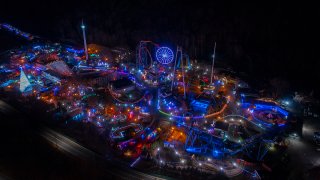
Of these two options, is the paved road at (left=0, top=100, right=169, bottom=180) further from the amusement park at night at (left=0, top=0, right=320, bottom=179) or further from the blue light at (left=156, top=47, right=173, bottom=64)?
the blue light at (left=156, top=47, right=173, bottom=64)

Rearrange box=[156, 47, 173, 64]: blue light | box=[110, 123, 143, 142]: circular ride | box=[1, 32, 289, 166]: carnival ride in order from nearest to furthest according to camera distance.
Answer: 1. box=[1, 32, 289, 166]: carnival ride
2. box=[110, 123, 143, 142]: circular ride
3. box=[156, 47, 173, 64]: blue light

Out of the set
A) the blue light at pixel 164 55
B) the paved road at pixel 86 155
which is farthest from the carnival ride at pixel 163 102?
the paved road at pixel 86 155

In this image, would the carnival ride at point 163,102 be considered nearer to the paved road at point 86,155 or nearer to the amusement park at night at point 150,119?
the amusement park at night at point 150,119

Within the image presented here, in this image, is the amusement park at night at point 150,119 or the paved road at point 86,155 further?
the amusement park at night at point 150,119

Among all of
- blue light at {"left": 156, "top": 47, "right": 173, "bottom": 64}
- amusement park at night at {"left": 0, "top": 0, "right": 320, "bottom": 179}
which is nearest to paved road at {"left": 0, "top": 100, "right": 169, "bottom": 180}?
amusement park at night at {"left": 0, "top": 0, "right": 320, "bottom": 179}

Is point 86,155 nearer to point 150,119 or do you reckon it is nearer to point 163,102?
point 150,119

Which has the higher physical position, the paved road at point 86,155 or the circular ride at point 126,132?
the circular ride at point 126,132
